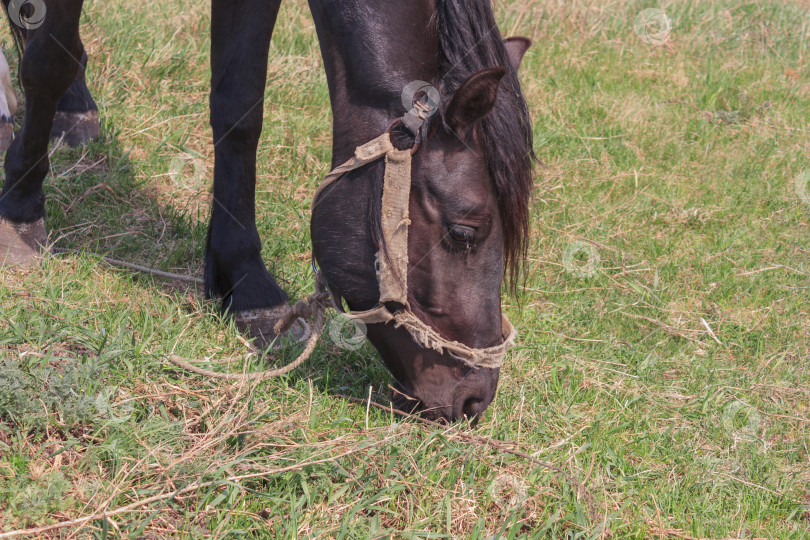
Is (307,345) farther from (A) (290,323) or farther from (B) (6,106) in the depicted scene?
(B) (6,106)

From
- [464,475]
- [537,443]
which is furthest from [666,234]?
[464,475]

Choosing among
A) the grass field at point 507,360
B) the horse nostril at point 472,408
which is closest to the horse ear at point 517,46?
the grass field at point 507,360

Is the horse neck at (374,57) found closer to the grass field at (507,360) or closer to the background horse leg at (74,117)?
the grass field at (507,360)

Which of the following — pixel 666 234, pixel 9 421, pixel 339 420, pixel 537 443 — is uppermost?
pixel 9 421

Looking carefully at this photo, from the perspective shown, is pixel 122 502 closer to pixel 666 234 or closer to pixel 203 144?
pixel 203 144

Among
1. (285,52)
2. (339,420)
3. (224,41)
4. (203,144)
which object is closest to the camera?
(339,420)

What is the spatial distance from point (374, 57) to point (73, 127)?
8.24 ft

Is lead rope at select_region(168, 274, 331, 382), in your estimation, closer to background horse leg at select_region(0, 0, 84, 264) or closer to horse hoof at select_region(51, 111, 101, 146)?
background horse leg at select_region(0, 0, 84, 264)

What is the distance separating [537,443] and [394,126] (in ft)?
3.82

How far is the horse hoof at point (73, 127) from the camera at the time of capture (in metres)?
4.11

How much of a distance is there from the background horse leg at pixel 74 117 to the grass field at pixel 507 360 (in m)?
0.14

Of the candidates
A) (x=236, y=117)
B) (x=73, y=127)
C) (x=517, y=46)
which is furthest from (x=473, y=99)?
(x=73, y=127)

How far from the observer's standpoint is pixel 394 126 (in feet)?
7.32

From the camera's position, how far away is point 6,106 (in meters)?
3.65
